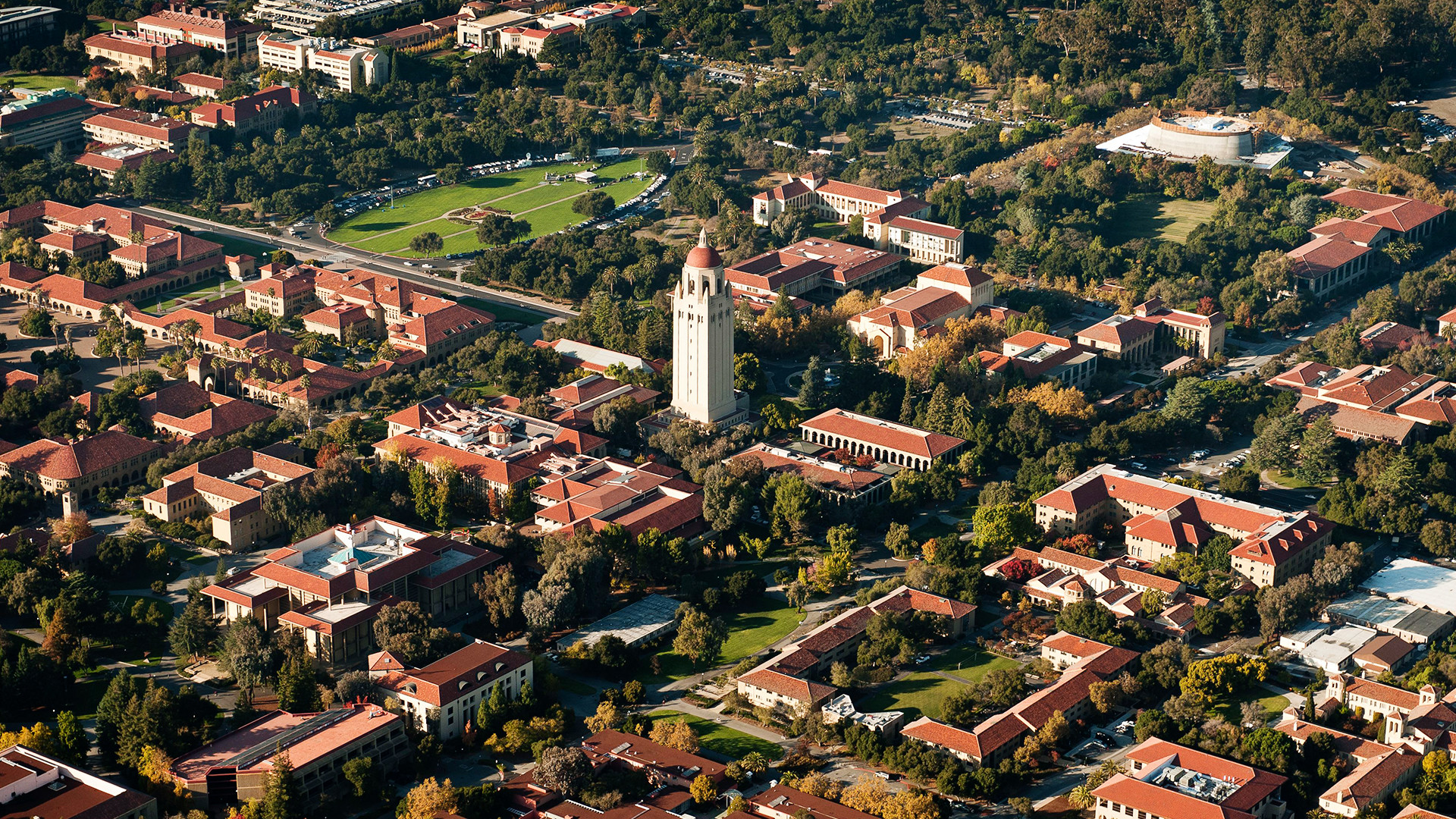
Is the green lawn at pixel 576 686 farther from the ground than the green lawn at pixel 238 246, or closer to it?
farther from the ground

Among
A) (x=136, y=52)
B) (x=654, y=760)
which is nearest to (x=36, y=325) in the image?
(x=136, y=52)

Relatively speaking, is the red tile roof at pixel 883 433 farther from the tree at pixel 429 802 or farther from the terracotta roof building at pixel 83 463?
the tree at pixel 429 802

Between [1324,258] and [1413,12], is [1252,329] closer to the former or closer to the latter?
[1324,258]

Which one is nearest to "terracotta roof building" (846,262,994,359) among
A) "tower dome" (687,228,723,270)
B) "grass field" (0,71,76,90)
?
"tower dome" (687,228,723,270)

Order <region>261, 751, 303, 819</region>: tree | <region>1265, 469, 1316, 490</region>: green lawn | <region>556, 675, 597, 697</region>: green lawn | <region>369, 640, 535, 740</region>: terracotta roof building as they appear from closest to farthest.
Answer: <region>261, 751, 303, 819</region>: tree < <region>369, 640, 535, 740</region>: terracotta roof building < <region>556, 675, 597, 697</region>: green lawn < <region>1265, 469, 1316, 490</region>: green lawn

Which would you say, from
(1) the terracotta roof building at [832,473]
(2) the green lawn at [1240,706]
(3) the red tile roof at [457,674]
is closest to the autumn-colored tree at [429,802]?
(3) the red tile roof at [457,674]

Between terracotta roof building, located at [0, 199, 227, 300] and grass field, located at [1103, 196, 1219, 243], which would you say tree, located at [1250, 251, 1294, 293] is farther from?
terracotta roof building, located at [0, 199, 227, 300]
